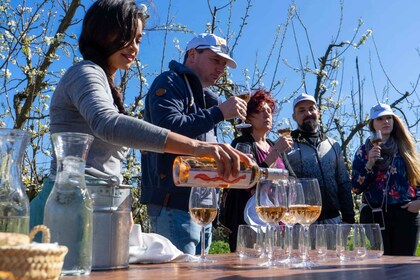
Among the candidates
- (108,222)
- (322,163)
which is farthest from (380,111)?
(108,222)

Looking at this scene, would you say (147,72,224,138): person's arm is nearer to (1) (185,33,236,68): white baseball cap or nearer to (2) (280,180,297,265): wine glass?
(1) (185,33,236,68): white baseball cap

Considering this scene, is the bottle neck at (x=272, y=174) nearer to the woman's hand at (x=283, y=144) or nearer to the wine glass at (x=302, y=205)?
the wine glass at (x=302, y=205)

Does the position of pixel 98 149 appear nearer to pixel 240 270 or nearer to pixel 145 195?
pixel 240 270

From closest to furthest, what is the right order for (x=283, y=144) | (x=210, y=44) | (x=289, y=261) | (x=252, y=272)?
1. (x=252, y=272)
2. (x=289, y=261)
3. (x=210, y=44)
4. (x=283, y=144)

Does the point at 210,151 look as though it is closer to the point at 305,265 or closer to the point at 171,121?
the point at 305,265

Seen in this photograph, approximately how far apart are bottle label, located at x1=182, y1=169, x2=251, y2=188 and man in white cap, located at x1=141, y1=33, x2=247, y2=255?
2.47ft

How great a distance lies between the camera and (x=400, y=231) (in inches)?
161

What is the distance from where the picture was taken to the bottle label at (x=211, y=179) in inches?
62.9

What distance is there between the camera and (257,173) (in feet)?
5.52

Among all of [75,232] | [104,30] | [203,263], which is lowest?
[203,263]

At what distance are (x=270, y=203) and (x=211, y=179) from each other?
203mm

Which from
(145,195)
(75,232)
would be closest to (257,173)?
(75,232)

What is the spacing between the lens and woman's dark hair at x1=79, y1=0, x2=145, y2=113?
1774mm

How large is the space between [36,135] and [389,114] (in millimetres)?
4152
